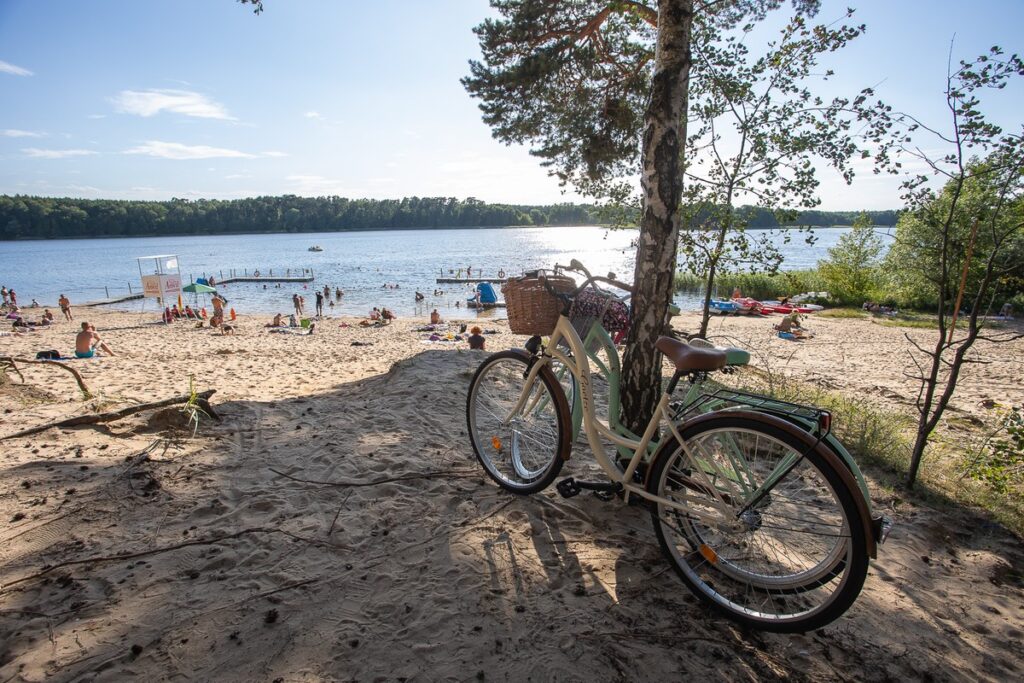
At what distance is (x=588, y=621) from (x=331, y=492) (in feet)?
6.70

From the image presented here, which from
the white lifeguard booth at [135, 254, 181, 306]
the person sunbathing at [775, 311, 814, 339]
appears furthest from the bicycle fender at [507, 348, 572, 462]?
the white lifeguard booth at [135, 254, 181, 306]

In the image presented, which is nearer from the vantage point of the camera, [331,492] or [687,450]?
[687,450]

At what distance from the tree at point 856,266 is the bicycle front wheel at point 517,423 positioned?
32096mm

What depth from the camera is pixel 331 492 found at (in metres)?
3.44

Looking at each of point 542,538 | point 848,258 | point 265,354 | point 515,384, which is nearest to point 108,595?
point 542,538

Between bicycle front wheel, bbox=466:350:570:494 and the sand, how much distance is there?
0.65 ft

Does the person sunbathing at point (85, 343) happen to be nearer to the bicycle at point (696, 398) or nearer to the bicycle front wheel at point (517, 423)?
the bicycle front wheel at point (517, 423)

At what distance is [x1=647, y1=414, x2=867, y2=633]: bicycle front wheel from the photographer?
1918 mm

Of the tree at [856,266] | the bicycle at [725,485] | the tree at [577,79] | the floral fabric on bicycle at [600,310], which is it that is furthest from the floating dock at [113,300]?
the tree at [856,266]

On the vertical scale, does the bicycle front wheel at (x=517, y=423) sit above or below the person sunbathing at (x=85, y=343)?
above

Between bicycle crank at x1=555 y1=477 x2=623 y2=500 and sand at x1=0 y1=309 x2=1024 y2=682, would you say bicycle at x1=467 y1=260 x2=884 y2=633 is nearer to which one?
bicycle crank at x1=555 y1=477 x2=623 y2=500

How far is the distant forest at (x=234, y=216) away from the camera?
412ft

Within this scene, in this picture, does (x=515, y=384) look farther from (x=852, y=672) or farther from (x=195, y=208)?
(x=195, y=208)

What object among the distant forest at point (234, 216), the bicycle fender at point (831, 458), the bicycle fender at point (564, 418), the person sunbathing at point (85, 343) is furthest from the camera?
the distant forest at point (234, 216)
